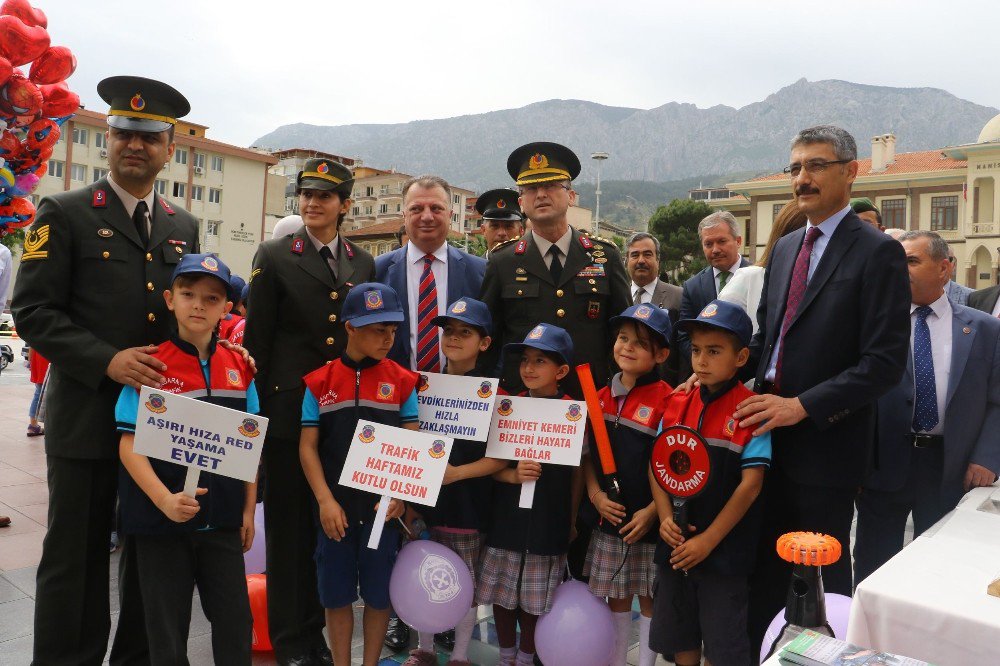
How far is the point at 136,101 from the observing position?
10.4 feet

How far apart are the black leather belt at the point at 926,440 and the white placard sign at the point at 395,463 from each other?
7.84 ft

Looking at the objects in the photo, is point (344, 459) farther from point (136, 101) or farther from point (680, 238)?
point (680, 238)

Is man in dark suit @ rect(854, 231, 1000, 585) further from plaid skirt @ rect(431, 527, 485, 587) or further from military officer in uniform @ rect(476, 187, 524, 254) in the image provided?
military officer in uniform @ rect(476, 187, 524, 254)

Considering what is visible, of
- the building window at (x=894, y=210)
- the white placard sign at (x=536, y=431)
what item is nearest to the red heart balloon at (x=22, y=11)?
the white placard sign at (x=536, y=431)

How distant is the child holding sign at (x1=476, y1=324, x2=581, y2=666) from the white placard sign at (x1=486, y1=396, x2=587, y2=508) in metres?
0.07

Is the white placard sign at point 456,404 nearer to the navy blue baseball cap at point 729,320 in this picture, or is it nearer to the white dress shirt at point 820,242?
the navy blue baseball cap at point 729,320

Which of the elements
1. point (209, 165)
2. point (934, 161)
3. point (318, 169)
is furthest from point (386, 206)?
point (318, 169)

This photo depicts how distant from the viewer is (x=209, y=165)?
193 feet

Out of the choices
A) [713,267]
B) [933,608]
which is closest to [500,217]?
[713,267]

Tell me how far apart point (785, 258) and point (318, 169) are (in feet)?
7.40

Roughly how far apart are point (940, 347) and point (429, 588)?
2830 mm

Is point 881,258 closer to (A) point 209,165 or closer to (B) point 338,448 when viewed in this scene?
(B) point 338,448

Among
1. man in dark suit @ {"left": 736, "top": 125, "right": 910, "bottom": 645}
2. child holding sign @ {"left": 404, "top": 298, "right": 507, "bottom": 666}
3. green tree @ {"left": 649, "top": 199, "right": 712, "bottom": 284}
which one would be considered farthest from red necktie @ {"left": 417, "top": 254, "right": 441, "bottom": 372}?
green tree @ {"left": 649, "top": 199, "right": 712, "bottom": 284}

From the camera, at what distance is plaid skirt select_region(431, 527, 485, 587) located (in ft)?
11.7
